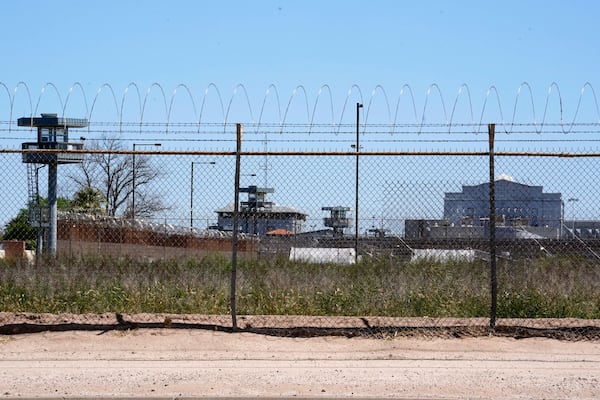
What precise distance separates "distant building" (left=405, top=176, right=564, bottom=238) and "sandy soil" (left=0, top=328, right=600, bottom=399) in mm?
2645

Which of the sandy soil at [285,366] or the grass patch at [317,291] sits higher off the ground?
the grass patch at [317,291]

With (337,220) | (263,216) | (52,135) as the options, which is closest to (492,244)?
(337,220)

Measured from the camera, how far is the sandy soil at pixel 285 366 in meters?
8.68

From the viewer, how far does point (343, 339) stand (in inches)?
431

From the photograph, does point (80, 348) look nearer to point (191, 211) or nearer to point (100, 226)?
point (191, 211)

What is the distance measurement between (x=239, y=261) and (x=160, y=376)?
7.20 m

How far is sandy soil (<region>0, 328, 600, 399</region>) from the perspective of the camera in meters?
8.68

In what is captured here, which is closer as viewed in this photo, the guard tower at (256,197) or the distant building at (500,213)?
the distant building at (500,213)

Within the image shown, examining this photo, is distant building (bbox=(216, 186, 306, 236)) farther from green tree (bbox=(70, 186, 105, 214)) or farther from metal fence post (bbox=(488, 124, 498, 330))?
green tree (bbox=(70, 186, 105, 214))

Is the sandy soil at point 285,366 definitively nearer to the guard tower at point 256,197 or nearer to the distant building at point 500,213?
the distant building at point 500,213

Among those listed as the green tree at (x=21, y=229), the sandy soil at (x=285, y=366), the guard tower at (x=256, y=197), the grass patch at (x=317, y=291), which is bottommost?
the sandy soil at (x=285, y=366)

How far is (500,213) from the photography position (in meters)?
14.1

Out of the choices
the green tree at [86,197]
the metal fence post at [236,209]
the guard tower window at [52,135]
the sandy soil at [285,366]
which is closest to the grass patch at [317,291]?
the metal fence post at [236,209]

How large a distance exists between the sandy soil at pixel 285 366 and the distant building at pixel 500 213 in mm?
2645
